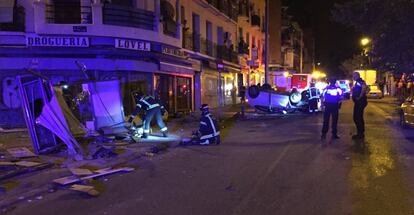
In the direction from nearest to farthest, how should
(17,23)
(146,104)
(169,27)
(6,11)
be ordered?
(146,104)
(6,11)
(17,23)
(169,27)

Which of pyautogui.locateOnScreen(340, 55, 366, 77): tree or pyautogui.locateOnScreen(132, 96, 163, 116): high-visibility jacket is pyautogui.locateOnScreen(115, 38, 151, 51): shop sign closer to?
pyautogui.locateOnScreen(132, 96, 163, 116): high-visibility jacket

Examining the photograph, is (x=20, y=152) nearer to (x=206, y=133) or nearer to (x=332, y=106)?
(x=206, y=133)

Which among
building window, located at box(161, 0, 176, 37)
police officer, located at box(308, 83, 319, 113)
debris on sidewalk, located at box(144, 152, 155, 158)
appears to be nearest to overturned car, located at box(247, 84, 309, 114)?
police officer, located at box(308, 83, 319, 113)

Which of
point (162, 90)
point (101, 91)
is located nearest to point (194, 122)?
point (162, 90)

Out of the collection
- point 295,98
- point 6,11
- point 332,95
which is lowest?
point 295,98

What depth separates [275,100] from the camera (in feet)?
87.8

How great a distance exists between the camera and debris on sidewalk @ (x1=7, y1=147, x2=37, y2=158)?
11.4 meters

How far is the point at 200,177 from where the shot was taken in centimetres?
912

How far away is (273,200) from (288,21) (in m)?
65.1

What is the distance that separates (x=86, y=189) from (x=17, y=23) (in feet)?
42.2

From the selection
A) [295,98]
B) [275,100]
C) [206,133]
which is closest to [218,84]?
[275,100]

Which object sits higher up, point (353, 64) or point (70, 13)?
point (353, 64)

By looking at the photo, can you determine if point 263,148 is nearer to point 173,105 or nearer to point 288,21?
point 173,105

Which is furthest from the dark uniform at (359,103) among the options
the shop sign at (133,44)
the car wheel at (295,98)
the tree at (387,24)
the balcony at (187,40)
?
the balcony at (187,40)
